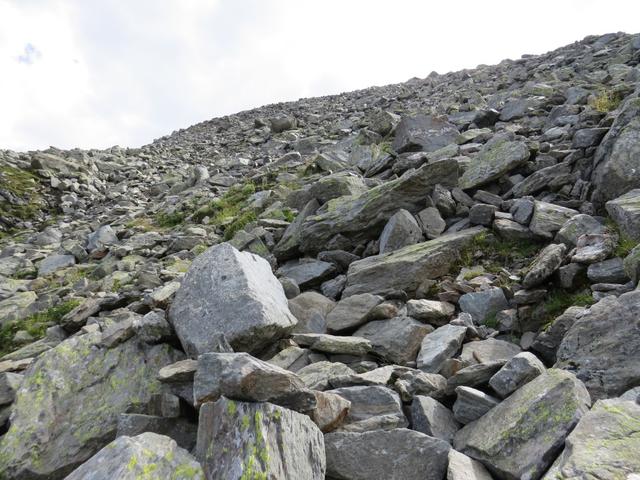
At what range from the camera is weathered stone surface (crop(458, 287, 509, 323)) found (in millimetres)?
8531

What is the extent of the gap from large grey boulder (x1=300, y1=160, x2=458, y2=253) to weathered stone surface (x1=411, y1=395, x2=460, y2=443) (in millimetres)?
7054

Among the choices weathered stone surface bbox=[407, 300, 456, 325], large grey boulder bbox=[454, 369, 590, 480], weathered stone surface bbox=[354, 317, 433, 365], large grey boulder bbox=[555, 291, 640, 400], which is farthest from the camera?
weathered stone surface bbox=[407, 300, 456, 325]

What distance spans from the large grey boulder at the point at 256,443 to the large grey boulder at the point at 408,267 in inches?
205

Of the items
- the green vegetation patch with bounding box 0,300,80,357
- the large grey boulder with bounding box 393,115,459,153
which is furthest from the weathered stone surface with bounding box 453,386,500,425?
the large grey boulder with bounding box 393,115,459,153

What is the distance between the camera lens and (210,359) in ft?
18.2

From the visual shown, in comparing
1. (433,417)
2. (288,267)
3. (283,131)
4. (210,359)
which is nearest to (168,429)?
(210,359)

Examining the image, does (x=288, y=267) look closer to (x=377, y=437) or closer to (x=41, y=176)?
(x=377, y=437)

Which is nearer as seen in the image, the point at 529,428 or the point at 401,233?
the point at 529,428

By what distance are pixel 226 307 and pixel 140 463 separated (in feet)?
10.0

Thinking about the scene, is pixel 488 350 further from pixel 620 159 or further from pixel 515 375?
pixel 620 159

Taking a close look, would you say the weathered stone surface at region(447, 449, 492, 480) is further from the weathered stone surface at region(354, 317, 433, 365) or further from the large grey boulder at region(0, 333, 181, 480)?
the large grey boulder at region(0, 333, 181, 480)

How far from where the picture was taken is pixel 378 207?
41.0 ft

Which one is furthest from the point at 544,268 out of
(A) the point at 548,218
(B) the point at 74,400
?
(B) the point at 74,400

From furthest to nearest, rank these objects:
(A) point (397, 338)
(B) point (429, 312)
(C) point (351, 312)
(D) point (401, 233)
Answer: (D) point (401, 233), (C) point (351, 312), (B) point (429, 312), (A) point (397, 338)
